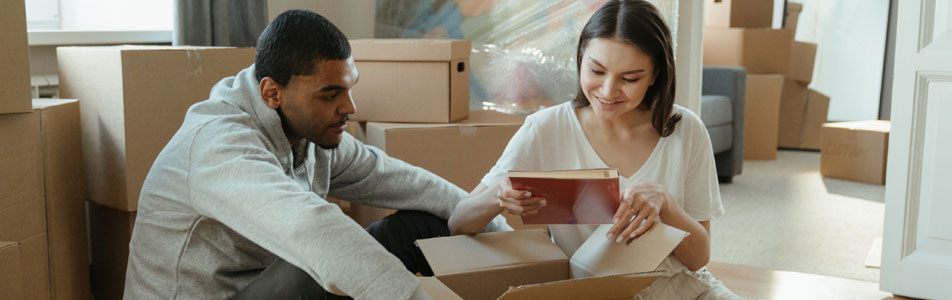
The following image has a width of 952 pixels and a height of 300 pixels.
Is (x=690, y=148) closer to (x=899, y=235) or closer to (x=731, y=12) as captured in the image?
(x=899, y=235)

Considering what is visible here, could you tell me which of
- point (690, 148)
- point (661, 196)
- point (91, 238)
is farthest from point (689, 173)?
point (91, 238)

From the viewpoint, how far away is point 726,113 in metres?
3.99

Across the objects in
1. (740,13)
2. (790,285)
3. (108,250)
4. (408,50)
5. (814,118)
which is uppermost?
(740,13)

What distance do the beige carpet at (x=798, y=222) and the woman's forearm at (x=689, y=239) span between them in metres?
1.30

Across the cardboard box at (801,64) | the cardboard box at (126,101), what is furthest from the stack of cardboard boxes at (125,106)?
the cardboard box at (801,64)

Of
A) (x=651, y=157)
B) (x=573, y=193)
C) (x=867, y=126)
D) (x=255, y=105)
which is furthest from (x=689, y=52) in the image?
(x=867, y=126)

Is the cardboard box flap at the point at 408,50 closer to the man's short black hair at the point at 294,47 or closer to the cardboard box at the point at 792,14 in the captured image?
the man's short black hair at the point at 294,47

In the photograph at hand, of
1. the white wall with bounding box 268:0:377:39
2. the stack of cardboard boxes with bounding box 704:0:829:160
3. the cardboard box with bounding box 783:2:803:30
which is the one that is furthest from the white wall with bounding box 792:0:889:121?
the white wall with bounding box 268:0:377:39

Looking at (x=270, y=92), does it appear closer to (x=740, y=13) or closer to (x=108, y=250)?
(x=108, y=250)

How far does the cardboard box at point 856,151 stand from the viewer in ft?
13.1

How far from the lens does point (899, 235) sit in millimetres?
2416

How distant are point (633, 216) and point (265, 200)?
574mm

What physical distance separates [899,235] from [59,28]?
246 cm

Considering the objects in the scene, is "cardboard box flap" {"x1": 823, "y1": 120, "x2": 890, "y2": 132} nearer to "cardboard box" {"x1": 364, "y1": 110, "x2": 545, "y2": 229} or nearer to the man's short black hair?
"cardboard box" {"x1": 364, "y1": 110, "x2": 545, "y2": 229}
